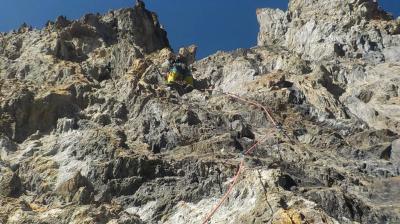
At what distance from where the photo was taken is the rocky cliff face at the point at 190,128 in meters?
36.2

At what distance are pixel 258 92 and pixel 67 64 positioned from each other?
53.7 feet

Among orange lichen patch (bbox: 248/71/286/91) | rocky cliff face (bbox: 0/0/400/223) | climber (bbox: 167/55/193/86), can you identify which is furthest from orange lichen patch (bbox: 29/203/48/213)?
orange lichen patch (bbox: 248/71/286/91)

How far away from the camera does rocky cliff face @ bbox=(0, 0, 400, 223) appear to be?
36188 mm

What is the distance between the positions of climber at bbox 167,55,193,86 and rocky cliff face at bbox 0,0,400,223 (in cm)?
130

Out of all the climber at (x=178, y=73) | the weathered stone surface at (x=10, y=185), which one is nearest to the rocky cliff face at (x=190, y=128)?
the weathered stone surface at (x=10, y=185)

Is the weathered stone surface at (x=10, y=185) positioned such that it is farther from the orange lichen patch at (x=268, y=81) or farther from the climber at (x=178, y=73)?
the orange lichen patch at (x=268, y=81)

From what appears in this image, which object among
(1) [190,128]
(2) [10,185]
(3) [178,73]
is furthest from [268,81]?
(2) [10,185]

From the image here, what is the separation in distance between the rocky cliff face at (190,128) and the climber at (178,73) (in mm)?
1302

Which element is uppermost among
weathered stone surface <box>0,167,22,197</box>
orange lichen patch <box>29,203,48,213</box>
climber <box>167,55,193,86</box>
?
climber <box>167,55,193,86</box>

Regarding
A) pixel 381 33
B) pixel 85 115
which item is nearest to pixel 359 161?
pixel 85 115

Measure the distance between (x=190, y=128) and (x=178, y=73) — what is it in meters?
12.6

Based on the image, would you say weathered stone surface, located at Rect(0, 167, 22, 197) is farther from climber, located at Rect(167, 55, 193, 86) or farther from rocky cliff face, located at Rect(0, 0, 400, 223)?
climber, located at Rect(167, 55, 193, 86)

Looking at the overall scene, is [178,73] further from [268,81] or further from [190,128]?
[190,128]

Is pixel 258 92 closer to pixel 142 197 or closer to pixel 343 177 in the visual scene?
pixel 343 177
